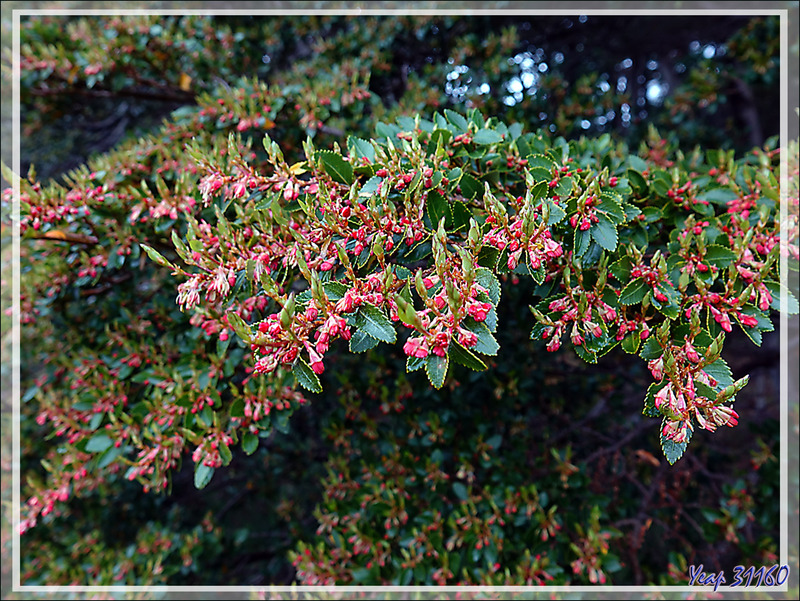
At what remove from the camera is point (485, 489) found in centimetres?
179

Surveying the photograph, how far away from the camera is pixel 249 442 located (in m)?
1.32

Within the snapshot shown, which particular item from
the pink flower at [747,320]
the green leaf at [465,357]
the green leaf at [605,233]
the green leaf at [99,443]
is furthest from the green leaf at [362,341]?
the green leaf at [99,443]

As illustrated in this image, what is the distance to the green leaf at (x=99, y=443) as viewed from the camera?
57.7 inches

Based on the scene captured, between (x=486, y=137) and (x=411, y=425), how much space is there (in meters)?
1.17

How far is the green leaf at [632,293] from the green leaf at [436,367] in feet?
1.60

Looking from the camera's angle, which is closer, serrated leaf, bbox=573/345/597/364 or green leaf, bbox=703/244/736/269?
A: serrated leaf, bbox=573/345/597/364

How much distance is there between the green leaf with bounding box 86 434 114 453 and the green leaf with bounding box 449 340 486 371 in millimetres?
1248

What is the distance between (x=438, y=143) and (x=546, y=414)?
1611mm

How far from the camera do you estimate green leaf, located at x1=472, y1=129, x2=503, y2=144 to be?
117cm

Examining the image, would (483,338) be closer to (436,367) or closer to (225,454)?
(436,367)

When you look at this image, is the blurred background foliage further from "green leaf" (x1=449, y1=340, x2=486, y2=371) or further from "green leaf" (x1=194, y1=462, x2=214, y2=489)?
"green leaf" (x1=449, y1=340, x2=486, y2=371)

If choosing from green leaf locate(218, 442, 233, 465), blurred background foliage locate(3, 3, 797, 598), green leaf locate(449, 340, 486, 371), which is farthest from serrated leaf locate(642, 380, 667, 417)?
green leaf locate(218, 442, 233, 465)

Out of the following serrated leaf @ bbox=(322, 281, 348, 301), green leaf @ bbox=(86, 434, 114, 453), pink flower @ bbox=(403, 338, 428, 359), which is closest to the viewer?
pink flower @ bbox=(403, 338, 428, 359)

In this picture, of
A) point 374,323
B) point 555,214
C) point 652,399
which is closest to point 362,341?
point 374,323
